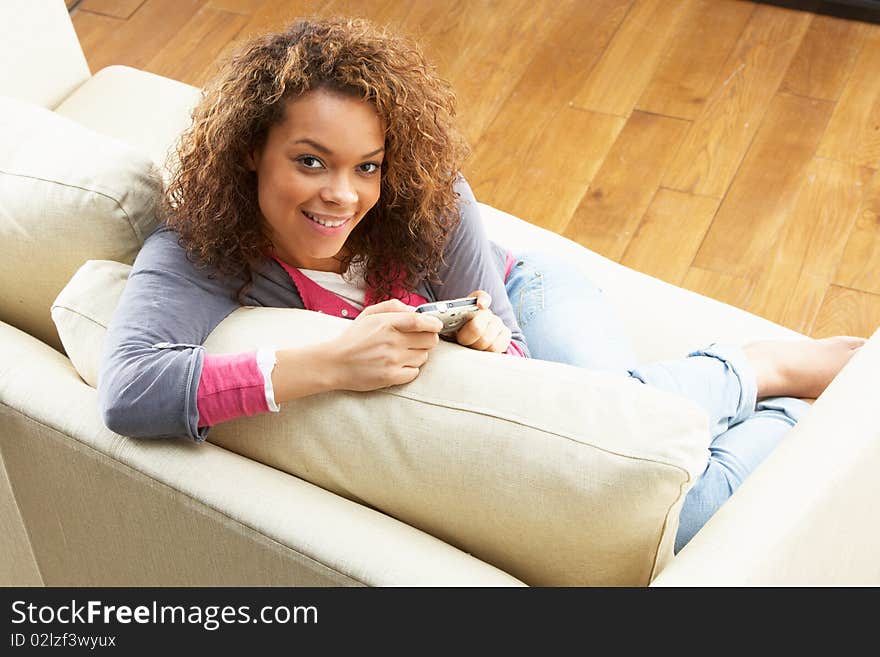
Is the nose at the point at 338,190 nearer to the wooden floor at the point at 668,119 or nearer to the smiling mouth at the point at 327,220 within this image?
the smiling mouth at the point at 327,220

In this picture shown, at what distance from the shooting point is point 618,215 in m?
2.49

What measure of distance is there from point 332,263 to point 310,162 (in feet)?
0.62

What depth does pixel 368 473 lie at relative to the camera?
1123mm

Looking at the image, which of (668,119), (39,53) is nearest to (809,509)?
(39,53)

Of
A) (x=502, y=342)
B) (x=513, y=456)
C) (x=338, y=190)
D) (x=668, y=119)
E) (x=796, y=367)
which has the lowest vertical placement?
(x=668, y=119)

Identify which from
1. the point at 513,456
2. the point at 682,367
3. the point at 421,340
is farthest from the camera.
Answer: the point at 682,367

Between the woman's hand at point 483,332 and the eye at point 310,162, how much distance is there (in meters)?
0.24

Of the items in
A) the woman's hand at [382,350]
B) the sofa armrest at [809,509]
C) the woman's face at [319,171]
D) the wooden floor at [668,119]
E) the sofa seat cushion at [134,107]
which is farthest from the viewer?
the wooden floor at [668,119]

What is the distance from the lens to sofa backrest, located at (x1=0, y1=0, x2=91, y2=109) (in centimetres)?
185

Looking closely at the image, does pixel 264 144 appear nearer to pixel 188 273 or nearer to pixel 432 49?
pixel 188 273

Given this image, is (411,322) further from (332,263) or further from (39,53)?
(39,53)

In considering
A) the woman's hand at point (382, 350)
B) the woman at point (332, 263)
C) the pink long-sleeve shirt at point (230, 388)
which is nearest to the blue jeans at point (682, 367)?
the woman at point (332, 263)

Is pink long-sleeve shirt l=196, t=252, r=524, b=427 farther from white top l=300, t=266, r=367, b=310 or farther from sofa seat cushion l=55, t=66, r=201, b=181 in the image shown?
sofa seat cushion l=55, t=66, r=201, b=181

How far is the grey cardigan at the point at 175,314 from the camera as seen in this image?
114 centimetres
